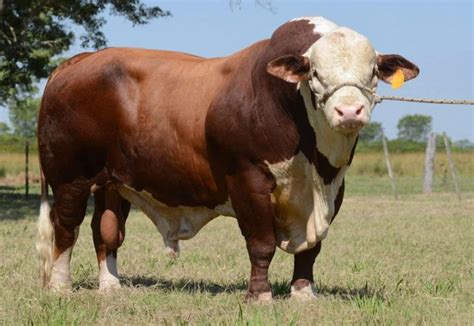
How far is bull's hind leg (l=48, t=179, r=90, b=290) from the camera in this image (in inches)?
282

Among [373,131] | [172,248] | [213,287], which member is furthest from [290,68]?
[373,131]

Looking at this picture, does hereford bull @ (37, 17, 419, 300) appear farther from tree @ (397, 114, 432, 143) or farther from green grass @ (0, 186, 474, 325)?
tree @ (397, 114, 432, 143)

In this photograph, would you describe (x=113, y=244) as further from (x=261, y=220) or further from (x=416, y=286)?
(x=416, y=286)

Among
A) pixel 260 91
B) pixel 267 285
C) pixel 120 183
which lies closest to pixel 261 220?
pixel 267 285

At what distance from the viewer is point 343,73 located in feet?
18.5

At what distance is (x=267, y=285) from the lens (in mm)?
6156

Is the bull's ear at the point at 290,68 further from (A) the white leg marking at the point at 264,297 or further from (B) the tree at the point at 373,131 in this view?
(B) the tree at the point at 373,131

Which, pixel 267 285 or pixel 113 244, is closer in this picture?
pixel 267 285

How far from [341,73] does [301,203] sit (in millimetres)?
1000

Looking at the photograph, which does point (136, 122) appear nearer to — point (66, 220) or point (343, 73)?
point (66, 220)

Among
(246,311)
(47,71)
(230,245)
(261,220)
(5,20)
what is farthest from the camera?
(47,71)

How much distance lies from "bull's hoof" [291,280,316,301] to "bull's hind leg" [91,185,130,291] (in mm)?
1464

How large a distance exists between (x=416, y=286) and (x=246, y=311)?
1.83 meters

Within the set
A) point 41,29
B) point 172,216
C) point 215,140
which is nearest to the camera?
point 215,140
